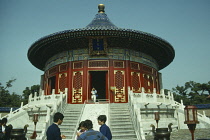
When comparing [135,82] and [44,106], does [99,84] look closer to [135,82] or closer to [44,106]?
[135,82]

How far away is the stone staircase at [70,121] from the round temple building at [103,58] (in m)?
2.76

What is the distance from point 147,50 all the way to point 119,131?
9994 millimetres

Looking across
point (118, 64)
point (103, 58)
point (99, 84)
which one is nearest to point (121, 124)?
point (118, 64)

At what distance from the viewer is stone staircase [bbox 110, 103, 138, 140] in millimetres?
9031

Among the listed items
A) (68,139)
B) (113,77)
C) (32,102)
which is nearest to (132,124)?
(68,139)

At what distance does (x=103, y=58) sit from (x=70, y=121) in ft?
21.7

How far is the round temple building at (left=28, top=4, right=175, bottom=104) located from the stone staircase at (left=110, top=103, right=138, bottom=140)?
3352mm

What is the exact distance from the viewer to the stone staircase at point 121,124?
9031mm

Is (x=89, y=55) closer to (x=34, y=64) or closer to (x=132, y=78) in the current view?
(x=132, y=78)

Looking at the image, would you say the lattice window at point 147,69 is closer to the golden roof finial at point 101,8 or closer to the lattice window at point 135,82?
the lattice window at point 135,82

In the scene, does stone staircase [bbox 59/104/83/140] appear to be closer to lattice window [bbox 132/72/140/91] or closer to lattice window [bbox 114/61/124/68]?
lattice window [bbox 114/61/124/68]

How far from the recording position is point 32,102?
14688 mm

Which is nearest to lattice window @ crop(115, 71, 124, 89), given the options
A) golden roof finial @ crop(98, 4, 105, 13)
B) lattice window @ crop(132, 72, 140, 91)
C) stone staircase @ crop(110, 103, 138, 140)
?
lattice window @ crop(132, 72, 140, 91)

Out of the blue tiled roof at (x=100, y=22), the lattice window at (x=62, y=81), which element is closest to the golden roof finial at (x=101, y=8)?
the blue tiled roof at (x=100, y=22)
